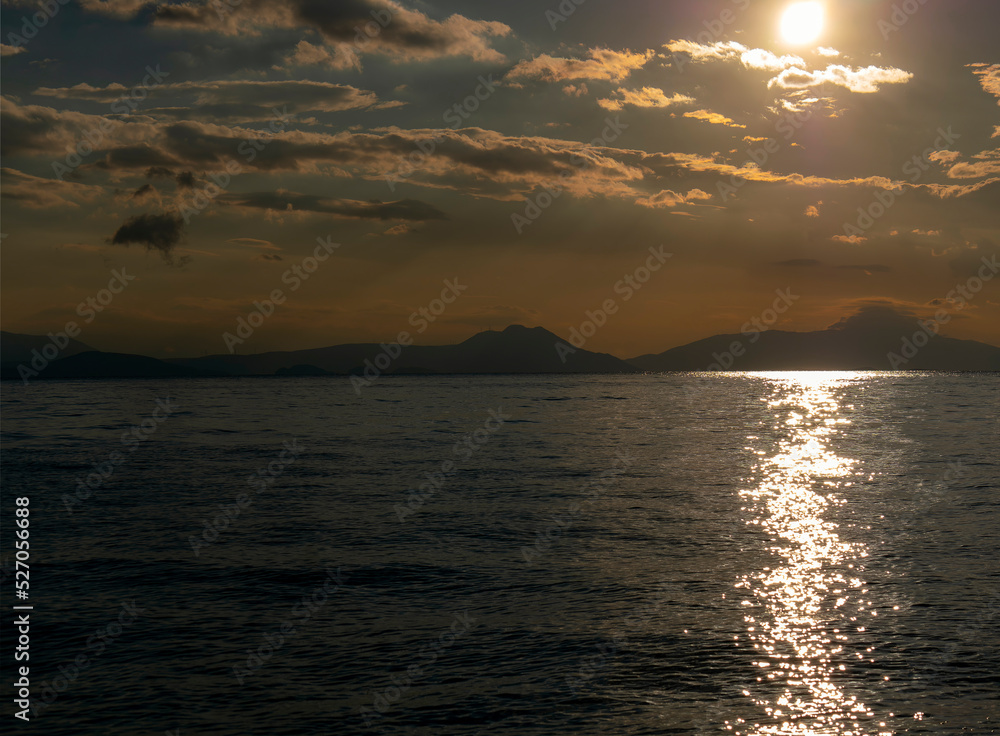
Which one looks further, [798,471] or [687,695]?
[798,471]

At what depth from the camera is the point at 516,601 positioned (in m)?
14.8

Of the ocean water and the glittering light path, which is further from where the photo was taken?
the ocean water

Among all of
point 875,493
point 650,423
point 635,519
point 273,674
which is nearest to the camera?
point 273,674

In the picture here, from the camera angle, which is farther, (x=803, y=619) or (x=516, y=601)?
(x=516, y=601)

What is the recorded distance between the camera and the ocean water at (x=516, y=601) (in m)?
10.2

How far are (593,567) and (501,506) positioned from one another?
8.63m

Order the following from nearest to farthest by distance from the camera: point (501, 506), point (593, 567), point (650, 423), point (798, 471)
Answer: point (593, 567) → point (501, 506) → point (798, 471) → point (650, 423)

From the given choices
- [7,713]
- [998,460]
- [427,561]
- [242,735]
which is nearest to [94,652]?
[7,713]

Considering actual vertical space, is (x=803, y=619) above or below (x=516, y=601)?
above

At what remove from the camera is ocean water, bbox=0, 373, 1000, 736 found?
1020 centimetres

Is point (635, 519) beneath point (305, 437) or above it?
above

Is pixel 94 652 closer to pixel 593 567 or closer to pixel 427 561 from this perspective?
pixel 427 561

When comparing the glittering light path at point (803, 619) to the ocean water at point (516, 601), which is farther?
the ocean water at point (516, 601)

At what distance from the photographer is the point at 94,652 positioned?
1261 centimetres
